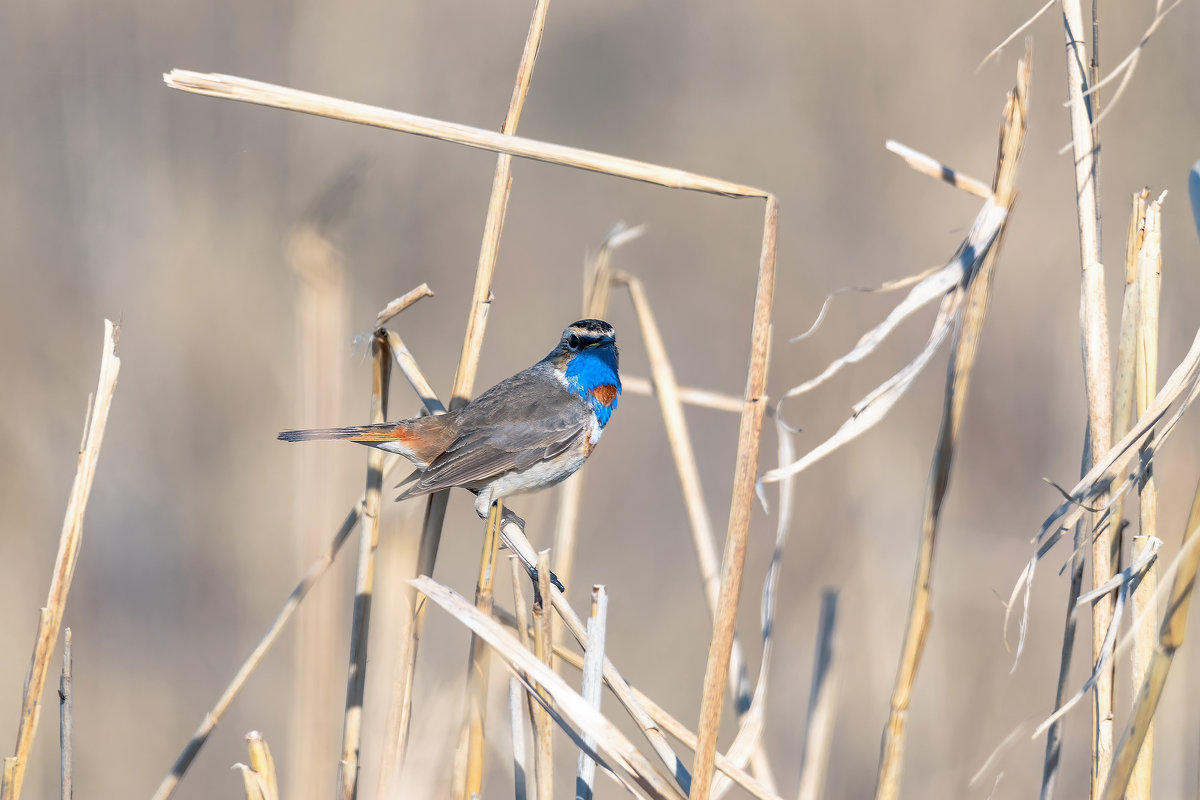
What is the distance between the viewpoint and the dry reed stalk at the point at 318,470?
2.21 metres

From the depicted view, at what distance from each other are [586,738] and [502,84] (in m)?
5.59

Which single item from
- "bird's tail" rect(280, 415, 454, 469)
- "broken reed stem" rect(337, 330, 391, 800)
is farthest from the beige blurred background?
"broken reed stem" rect(337, 330, 391, 800)

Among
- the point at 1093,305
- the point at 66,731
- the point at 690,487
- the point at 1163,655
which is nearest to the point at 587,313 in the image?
the point at 690,487

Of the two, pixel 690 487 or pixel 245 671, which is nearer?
pixel 245 671

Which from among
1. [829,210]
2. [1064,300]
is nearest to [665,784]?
[1064,300]

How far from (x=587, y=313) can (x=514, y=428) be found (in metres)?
0.73

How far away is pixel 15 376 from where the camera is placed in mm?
4520

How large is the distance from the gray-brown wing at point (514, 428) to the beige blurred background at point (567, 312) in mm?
272

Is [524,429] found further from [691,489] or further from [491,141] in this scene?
[491,141]

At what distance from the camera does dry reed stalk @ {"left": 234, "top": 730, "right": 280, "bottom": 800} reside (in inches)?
79.4

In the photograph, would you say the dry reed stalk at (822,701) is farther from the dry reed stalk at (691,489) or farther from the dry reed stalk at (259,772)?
the dry reed stalk at (259,772)

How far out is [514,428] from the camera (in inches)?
144

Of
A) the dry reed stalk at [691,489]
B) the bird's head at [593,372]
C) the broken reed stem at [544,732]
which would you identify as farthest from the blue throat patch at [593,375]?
the broken reed stem at [544,732]

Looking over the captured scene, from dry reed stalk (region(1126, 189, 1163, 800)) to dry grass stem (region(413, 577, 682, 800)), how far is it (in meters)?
0.93
